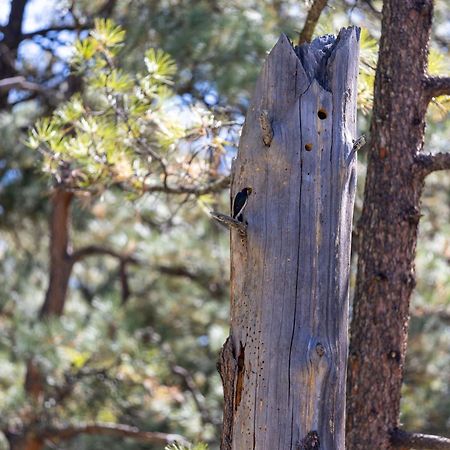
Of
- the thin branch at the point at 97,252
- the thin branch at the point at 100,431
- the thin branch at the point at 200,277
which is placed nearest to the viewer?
the thin branch at the point at 100,431

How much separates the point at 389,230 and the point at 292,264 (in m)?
0.69

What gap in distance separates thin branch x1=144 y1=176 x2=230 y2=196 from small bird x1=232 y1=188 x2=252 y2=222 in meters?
0.95

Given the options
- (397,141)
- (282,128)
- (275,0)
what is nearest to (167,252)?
(275,0)

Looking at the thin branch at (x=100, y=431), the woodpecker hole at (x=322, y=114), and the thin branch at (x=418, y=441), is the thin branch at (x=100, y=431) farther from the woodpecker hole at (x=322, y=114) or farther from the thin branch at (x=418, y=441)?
the woodpecker hole at (x=322, y=114)

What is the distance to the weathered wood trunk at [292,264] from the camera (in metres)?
1.79

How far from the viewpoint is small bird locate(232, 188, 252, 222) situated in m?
1.90

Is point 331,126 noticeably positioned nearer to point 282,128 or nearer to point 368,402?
point 282,128

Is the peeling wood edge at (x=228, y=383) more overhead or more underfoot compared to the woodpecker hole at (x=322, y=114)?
more underfoot

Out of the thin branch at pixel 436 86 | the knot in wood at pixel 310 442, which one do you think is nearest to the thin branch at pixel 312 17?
the thin branch at pixel 436 86

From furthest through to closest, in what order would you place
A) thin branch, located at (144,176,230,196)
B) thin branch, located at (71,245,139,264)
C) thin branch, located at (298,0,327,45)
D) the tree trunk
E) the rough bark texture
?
1. thin branch, located at (71,245,139,264)
2. the tree trunk
3. thin branch, located at (144,176,230,196)
4. thin branch, located at (298,0,327,45)
5. the rough bark texture

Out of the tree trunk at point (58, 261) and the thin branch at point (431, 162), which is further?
the tree trunk at point (58, 261)

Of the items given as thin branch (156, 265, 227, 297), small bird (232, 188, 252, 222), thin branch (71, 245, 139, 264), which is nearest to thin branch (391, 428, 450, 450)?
small bird (232, 188, 252, 222)

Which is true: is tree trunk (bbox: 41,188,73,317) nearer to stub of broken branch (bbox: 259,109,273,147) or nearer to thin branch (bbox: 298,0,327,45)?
thin branch (bbox: 298,0,327,45)

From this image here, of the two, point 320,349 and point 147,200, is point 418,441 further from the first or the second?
point 147,200
